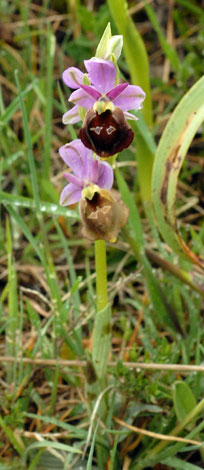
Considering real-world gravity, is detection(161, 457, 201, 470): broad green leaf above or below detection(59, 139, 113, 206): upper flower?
below

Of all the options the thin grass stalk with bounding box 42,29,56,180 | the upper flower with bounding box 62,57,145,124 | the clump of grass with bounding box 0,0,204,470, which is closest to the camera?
the upper flower with bounding box 62,57,145,124

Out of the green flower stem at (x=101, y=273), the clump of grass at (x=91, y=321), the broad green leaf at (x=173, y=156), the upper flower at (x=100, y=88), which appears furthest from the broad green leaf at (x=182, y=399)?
the upper flower at (x=100, y=88)

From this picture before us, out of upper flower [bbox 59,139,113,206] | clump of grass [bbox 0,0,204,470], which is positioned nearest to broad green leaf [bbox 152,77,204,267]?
clump of grass [bbox 0,0,204,470]

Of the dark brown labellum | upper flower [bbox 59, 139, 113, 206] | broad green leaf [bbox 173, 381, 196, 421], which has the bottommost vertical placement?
broad green leaf [bbox 173, 381, 196, 421]

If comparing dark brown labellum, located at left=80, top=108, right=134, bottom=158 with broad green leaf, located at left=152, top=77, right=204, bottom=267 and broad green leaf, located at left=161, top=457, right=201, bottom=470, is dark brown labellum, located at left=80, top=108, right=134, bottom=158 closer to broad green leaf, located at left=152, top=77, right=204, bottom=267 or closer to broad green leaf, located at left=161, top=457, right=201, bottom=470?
broad green leaf, located at left=152, top=77, right=204, bottom=267

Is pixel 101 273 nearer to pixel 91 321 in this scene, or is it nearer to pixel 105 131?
pixel 105 131

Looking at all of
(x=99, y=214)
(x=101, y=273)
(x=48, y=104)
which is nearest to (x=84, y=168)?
(x=99, y=214)

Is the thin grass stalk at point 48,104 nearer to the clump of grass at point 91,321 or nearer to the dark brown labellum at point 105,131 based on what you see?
the clump of grass at point 91,321
